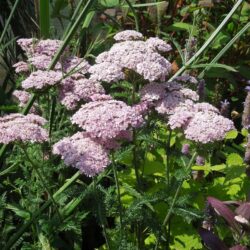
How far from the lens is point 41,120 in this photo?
4.90 ft

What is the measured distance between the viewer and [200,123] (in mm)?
1452

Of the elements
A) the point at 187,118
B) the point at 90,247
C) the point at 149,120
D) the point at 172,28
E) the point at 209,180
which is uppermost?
the point at 187,118

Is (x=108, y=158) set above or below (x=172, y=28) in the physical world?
above

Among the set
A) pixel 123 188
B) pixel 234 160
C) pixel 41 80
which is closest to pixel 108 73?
pixel 41 80

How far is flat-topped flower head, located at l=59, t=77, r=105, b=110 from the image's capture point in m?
1.64

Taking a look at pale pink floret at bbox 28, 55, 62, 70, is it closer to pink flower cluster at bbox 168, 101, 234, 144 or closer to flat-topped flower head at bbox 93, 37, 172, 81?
flat-topped flower head at bbox 93, 37, 172, 81

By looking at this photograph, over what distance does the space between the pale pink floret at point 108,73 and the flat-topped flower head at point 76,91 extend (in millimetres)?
39

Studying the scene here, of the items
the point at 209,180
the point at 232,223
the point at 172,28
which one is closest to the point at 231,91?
the point at 172,28

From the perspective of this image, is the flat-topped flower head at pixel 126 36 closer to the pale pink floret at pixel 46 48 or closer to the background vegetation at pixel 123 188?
the background vegetation at pixel 123 188

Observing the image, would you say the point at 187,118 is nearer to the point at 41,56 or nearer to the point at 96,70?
the point at 96,70

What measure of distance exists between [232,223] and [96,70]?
1.91ft

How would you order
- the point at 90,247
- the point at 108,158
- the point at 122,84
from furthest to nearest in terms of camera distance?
1. the point at 90,247
2. the point at 122,84
3. the point at 108,158

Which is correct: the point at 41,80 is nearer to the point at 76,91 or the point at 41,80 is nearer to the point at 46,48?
the point at 76,91

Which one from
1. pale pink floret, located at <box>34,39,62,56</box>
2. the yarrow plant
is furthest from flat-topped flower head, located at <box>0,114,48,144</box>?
pale pink floret, located at <box>34,39,62,56</box>
